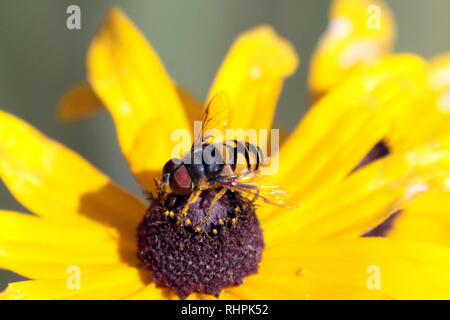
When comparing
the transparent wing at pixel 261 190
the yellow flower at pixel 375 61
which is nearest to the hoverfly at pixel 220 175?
the transparent wing at pixel 261 190

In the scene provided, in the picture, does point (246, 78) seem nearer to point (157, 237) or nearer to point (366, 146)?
point (366, 146)

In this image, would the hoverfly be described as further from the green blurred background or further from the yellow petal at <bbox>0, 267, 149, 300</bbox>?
the green blurred background

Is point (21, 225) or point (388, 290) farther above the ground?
point (21, 225)

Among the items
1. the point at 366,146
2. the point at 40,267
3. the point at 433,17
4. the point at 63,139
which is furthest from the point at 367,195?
the point at 433,17

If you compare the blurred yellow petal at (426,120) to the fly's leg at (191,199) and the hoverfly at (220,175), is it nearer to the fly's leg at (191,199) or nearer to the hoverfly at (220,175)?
the hoverfly at (220,175)

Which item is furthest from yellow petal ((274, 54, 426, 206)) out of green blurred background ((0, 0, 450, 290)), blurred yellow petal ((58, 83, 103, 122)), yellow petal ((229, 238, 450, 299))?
green blurred background ((0, 0, 450, 290))

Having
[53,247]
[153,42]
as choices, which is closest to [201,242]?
[53,247]

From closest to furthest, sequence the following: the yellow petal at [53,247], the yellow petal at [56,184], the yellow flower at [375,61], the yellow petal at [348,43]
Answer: the yellow petal at [53,247]
the yellow petal at [56,184]
the yellow flower at [375,61]
the yellow petal at [348,43]
